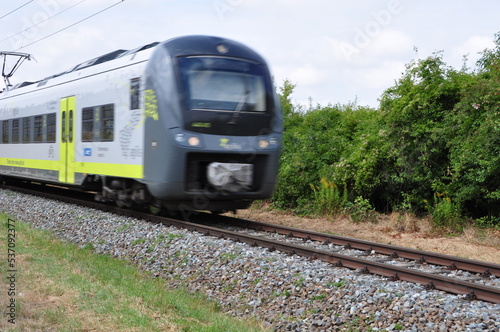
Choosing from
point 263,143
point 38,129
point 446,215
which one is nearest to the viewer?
point 263,143

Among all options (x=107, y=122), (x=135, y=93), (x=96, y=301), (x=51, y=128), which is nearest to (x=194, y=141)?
(x=135, y=93)

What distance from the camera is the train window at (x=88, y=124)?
481 inches

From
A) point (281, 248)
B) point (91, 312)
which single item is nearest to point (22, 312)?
point (91, 312)

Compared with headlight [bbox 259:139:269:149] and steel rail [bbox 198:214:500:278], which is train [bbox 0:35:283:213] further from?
steel rail [bbox 198:214:500:278]

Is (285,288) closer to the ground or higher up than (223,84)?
closer to the ground

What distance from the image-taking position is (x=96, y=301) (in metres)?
5.68

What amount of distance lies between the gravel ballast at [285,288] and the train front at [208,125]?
1051 mm

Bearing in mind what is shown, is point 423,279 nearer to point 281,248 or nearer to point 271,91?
point 281,248

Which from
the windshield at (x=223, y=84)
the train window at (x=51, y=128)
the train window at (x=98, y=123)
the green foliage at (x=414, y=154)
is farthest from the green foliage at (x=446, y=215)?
the train window at (x=51, y=128)

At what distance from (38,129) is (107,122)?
15.3 feet

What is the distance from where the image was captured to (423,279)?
6.36 m

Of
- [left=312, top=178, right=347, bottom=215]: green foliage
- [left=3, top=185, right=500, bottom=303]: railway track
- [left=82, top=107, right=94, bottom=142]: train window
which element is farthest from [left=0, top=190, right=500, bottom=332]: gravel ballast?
[left=312, top=178, right=347, bottom=215]: green foliage

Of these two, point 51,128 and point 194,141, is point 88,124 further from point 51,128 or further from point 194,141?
point 194,141

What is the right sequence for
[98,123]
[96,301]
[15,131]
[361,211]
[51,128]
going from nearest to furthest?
[96,301]
[98,123]
[361,211]
[51,128]
[15,131]
